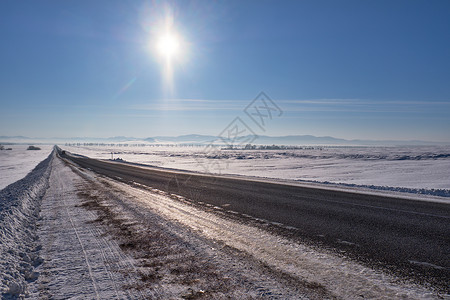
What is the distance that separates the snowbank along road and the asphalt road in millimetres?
59

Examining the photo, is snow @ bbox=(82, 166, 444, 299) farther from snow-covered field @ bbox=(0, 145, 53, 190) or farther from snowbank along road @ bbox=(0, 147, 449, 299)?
snow-covered field @ bbox=(0, 145, 53, 190)

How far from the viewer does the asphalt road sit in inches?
168

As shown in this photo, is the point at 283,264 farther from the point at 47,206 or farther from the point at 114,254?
the point at 47,206

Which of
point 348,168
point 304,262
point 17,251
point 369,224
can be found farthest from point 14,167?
point 304,262

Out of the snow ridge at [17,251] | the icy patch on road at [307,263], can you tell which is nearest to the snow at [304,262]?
the icy patch on road at [307,263]

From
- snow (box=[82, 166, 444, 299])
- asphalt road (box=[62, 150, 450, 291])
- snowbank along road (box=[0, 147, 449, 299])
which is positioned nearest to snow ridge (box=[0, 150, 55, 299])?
snowbank along road (box=[0, 147, 449, 299])

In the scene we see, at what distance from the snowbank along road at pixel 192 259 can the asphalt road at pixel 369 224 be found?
59 millimetres

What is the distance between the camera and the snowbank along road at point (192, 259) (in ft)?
11.2

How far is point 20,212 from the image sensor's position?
7.79 metres

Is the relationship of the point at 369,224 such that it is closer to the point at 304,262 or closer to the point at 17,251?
the point at 304,262

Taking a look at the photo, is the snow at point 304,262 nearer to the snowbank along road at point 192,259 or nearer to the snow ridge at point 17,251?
the snowbank along road at point 192,259

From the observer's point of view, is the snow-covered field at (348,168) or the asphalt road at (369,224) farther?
the snow-covered field at (348,168)

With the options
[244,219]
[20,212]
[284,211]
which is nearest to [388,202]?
[284,211]

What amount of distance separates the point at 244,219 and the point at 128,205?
4.15 m
